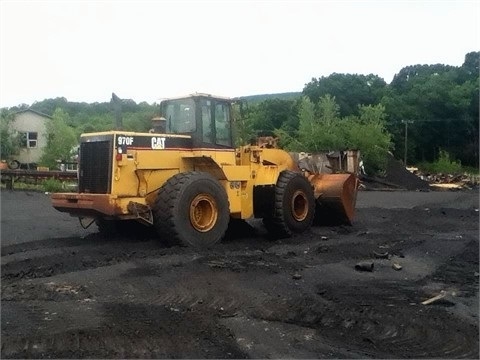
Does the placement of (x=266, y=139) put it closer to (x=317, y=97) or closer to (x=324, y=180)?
(x=324, y=180)

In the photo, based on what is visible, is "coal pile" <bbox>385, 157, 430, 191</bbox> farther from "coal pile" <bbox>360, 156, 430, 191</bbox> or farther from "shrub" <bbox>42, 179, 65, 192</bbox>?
"shrub" <bbox>42, 179, 65, 192</bbox>

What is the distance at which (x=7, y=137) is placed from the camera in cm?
4412

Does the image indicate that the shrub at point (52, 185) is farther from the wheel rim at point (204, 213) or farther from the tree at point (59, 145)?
the wheel rim at point (204, 213)

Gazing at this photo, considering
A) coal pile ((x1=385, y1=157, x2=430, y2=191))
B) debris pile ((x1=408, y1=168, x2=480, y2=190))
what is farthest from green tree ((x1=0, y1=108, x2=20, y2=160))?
debris pile ((x1=408, y1=168, x2=480, y2=190))

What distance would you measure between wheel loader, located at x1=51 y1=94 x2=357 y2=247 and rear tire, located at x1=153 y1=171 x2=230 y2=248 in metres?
0.02

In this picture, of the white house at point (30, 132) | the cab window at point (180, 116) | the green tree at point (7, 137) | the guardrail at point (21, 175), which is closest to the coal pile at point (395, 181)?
the guardrail at point (21, 175)

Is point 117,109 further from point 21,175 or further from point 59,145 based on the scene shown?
point 59,145

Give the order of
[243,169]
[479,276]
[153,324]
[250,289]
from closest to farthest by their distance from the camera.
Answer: [153,324] < [250,289] < [479,276] < [243,169]

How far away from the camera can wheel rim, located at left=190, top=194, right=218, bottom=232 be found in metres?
10.6

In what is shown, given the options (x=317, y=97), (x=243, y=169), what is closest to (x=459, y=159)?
(x=317, y=97)

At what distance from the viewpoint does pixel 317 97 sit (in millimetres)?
61781

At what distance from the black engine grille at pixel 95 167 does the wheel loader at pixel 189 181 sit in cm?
2

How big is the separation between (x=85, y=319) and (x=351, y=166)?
32.8 feet

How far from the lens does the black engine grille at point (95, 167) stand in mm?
10445
